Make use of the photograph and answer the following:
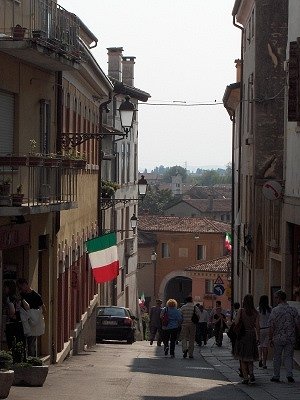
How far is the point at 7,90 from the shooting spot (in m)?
20.5

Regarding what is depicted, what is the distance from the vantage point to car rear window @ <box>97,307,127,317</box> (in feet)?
133

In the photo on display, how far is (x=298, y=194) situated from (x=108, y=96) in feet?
58.5

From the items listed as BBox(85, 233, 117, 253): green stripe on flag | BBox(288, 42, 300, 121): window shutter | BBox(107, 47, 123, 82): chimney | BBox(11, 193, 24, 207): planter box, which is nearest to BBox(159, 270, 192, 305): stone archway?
BBox(107, 47, 123, 82): chimney

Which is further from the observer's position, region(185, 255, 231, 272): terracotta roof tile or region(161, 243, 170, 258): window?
region(161, 243, 170, 258): window

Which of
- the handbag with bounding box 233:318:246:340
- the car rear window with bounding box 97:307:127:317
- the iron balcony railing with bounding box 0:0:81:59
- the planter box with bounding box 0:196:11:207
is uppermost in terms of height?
the iron balcony railing with bounding box 0:0:81:59

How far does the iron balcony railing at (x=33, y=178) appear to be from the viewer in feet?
62.0

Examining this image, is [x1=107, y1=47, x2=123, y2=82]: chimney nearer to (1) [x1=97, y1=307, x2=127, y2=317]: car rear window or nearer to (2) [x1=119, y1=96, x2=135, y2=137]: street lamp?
(1) [x1=97, y1=307, x2=127, y2=317]: car rear window

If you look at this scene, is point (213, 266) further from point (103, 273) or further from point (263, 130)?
point (103, 273)

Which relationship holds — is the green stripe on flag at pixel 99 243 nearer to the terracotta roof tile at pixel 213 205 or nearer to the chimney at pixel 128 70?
the chimney at pixel 128 70

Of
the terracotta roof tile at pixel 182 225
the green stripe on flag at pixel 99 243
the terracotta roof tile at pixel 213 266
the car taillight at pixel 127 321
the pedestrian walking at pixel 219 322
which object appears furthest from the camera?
the terracotta roof tile at pixel 182 225

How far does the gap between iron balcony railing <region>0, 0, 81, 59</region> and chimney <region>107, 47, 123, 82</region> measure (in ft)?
133

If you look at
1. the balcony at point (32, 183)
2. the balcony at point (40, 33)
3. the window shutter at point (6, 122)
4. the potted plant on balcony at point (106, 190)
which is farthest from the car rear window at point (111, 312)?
the window shutter at point (6, 122)

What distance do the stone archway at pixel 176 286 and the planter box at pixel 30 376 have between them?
75705 millimetres

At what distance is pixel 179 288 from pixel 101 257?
68.4 m
